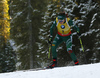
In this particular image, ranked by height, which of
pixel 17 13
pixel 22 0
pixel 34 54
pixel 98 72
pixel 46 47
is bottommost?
pixel 34 54

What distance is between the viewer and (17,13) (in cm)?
1888

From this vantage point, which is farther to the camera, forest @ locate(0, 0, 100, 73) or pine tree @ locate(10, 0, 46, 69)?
Answer: pine tree @ locate(10, 0, 46, 69)

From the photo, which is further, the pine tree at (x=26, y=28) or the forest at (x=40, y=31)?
the pine tree at (x=26, y=28)

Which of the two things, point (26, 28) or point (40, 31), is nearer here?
point (40, 31)

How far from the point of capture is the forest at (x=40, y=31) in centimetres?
1081

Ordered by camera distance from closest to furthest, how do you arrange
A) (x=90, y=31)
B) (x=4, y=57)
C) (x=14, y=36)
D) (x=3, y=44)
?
(x=90, y=31) → (x=14, y=36) → (x=4, y=57) → (x=3, y=44)

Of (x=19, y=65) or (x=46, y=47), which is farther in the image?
(x=19, y=65)

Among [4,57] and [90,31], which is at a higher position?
[90,31]

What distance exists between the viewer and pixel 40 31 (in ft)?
50.4

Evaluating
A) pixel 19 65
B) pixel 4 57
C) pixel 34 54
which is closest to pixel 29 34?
pixel 34 54

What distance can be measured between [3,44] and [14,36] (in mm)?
4008

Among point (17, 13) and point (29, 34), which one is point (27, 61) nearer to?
point (29, 34)

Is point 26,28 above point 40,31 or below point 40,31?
above

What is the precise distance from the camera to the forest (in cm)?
1081
